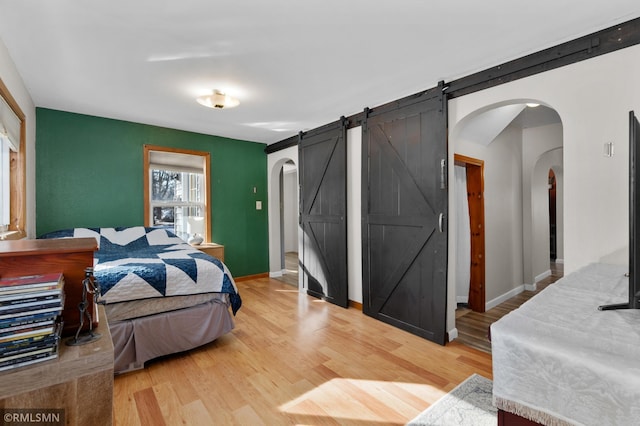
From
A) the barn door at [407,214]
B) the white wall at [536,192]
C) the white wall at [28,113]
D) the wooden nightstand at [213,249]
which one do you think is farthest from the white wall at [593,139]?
the wooden nightstand at [213,249]

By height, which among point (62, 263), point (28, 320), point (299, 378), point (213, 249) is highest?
point (62, 263)

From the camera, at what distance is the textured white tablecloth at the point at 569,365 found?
0.77m

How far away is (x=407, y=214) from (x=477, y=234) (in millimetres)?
1215

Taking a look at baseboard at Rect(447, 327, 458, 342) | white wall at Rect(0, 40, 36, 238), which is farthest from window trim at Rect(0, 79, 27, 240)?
baseboard at Rect(447, 327, 458, 342)

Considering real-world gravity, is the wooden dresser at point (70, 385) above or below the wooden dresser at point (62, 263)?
below

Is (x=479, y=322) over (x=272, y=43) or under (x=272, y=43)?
under

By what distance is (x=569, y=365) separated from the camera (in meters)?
0.83

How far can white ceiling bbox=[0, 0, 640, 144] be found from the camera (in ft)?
5.93

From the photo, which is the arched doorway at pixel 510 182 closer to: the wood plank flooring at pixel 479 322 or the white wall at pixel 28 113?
the wood plank flooring at pixel 479 322

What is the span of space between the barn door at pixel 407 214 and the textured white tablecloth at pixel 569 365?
1798 millimetres

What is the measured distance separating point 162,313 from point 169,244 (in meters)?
1.49

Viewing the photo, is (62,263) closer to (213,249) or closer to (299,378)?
(299,378)

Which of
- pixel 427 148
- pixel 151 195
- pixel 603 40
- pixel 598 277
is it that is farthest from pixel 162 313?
pixel 603 40

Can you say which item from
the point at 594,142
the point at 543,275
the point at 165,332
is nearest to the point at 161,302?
the point at 165,332
